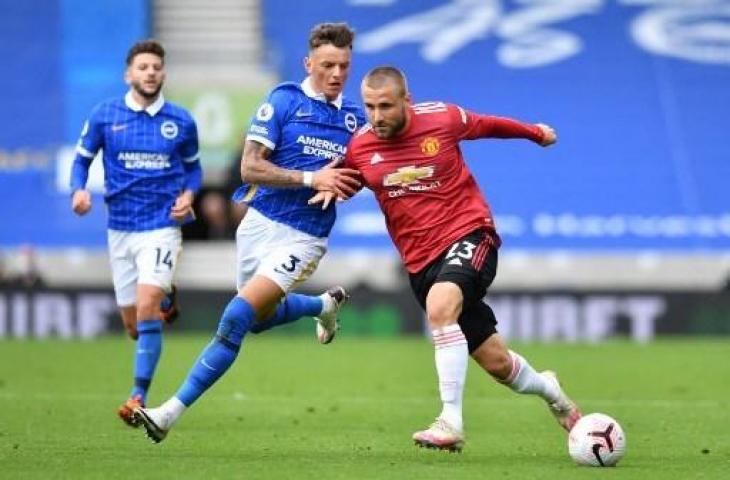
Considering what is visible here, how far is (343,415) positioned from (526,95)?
1764 centimetres

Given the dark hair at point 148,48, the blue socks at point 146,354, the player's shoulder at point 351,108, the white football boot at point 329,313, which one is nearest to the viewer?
the player's shoulder at point 351,108

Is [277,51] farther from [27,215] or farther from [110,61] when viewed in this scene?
[27,215]

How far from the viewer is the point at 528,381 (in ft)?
30.4

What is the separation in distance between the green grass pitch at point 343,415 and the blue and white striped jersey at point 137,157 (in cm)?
147

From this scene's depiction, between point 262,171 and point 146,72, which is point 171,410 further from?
point 146,72

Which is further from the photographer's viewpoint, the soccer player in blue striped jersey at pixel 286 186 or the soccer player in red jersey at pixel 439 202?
the soccer player in blue striped jersey at pixel 286 186

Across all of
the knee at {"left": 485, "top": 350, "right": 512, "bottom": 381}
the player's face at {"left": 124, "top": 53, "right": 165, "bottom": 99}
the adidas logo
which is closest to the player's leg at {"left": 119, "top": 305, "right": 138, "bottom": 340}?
the player's face at {"left": 124, "top": 53, "right": 165, "bottom": 99}

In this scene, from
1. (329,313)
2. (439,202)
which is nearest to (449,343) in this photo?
(439,202)

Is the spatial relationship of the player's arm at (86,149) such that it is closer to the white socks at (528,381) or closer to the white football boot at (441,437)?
the white socks at (528,381)

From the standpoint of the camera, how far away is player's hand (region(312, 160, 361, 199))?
30.6 ft

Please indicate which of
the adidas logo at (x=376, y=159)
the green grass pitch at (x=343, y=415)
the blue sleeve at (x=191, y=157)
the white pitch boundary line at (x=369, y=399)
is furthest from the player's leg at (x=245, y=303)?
the white pitch boundary line at (x=369, y=399)

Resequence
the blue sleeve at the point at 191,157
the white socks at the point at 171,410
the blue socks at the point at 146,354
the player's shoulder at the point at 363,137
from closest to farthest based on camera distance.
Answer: the white socks at the point at 171,410
the player's shoulder at the point at 363,137
the blue socks at the point at 146,354
the blue sleeve at the point at 191,157

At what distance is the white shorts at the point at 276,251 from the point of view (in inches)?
389

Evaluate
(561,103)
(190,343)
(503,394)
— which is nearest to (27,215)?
(190,343)
